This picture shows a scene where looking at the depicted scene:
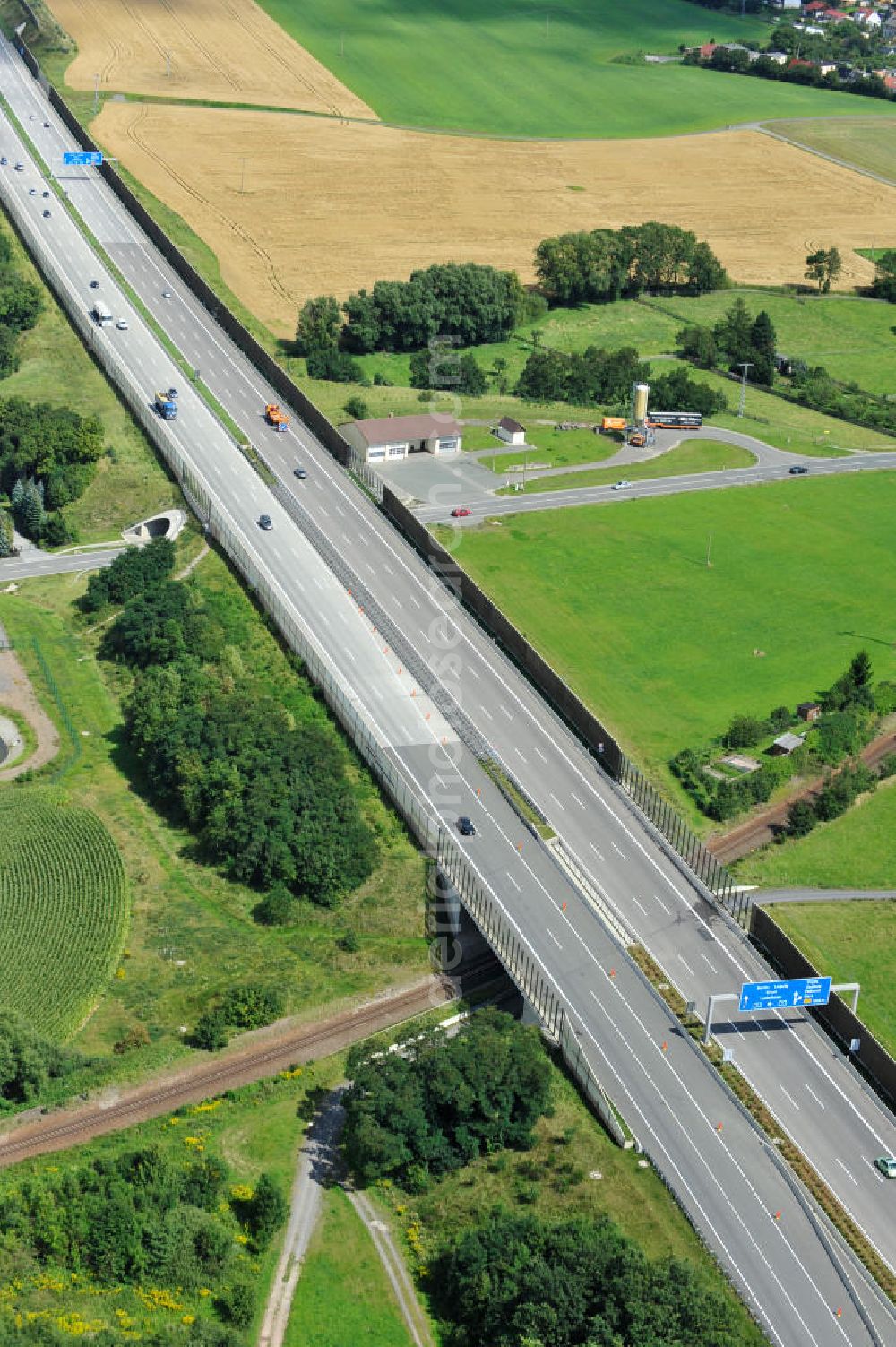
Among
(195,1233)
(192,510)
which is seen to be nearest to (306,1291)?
(195,1233)

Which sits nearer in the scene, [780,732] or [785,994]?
[785,994]

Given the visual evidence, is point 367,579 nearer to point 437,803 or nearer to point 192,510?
point 192,510

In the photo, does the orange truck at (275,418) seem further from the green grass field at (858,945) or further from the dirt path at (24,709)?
the green grass field at (858,945)

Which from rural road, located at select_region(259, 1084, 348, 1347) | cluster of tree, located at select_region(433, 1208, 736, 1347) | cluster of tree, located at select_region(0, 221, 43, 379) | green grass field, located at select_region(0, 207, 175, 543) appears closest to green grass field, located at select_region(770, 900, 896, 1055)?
cluster of tree, located at select_region(433, 1208, 736, 1347)

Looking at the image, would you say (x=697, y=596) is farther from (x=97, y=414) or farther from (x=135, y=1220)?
(x=135, y=1220)

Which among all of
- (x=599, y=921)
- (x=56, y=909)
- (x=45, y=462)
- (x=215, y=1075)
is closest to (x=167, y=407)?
(x=45, y=462)

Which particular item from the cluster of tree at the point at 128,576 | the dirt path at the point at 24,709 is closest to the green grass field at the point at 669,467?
the cluster of tree at the point at 128,576
